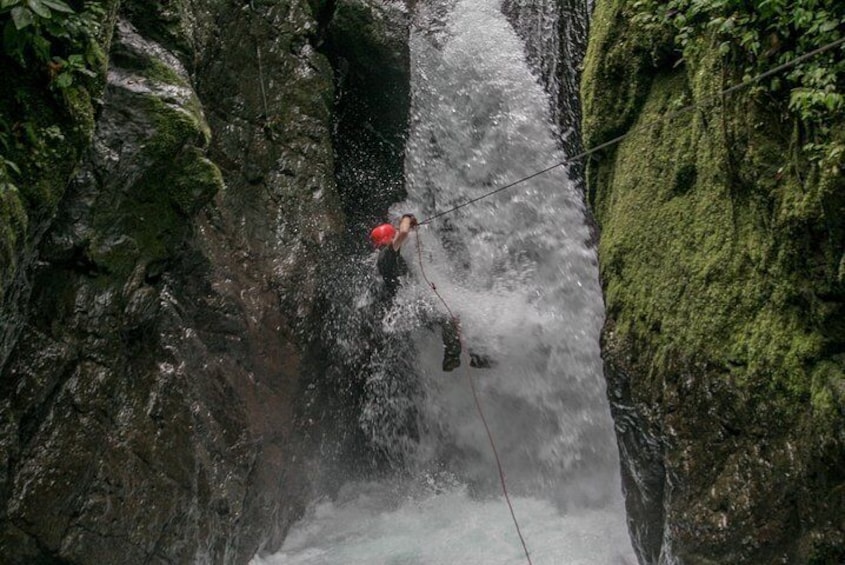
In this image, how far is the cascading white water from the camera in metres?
6.91

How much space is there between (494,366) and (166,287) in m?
3.92

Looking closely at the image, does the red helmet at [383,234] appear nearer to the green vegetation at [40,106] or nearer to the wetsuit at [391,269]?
the wetsuit at [391,269]

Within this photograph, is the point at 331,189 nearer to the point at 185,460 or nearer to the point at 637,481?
the point at 185,460

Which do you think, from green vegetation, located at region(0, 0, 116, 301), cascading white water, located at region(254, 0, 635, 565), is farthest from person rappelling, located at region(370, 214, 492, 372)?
green vegetation, located at region(0, 0, 116, 301)

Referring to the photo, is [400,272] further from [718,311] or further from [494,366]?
[718,311]

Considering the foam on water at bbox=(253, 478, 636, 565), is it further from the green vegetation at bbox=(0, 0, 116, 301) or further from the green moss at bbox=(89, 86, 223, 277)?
the green vegetation at bbox=(0, 0, 116, 301)

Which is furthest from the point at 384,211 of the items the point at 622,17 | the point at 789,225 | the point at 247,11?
the point at 789,225

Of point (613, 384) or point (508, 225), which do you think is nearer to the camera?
point (613, 384)

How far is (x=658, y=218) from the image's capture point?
222 inches

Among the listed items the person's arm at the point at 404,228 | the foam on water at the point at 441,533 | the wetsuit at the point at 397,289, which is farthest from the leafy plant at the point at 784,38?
the foam on water at the point at 441,533

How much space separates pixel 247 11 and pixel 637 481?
20.0ft

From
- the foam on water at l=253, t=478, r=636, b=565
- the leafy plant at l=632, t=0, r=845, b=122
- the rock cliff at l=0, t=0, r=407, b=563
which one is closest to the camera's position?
the leafy plant at l=632, t=0, r=845, b=122

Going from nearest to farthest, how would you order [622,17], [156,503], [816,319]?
[816,319] < [156,503] < [622,17]

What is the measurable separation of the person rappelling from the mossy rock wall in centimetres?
201
